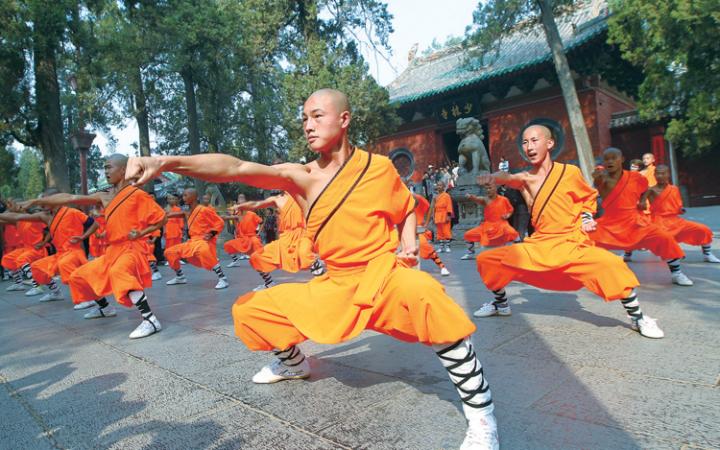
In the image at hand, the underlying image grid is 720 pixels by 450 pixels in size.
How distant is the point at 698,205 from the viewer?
56.2 feet

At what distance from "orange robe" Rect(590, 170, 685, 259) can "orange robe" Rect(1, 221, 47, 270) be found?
31.9ft

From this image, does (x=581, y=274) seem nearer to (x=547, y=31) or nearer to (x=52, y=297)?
(x=52, y=297)

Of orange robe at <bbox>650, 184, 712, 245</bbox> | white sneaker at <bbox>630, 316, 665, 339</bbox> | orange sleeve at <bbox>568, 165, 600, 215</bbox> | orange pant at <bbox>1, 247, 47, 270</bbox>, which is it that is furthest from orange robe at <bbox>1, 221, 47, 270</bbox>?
orange robe at <bbox>650, 184, 712, 245</bbox>

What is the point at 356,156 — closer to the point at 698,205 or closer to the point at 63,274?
the point at 63,274

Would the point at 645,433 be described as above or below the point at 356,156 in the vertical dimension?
below

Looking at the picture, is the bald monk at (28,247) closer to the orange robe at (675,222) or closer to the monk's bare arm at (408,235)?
the monk's bare arm at (408,235)

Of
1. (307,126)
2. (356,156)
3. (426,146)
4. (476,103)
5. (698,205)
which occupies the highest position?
(476,103)

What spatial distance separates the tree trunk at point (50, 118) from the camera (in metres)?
13.1

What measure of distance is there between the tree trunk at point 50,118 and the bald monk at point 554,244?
13247 mm

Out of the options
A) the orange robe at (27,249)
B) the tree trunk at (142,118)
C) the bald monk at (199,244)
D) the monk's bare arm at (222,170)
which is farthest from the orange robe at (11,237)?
the monk's bare arm at (222,170)

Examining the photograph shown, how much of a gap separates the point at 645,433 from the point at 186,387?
2.54m

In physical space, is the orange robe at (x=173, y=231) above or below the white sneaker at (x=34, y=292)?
above

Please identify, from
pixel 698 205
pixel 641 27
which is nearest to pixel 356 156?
pixel 641 27

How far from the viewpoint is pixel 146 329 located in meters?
4.58
